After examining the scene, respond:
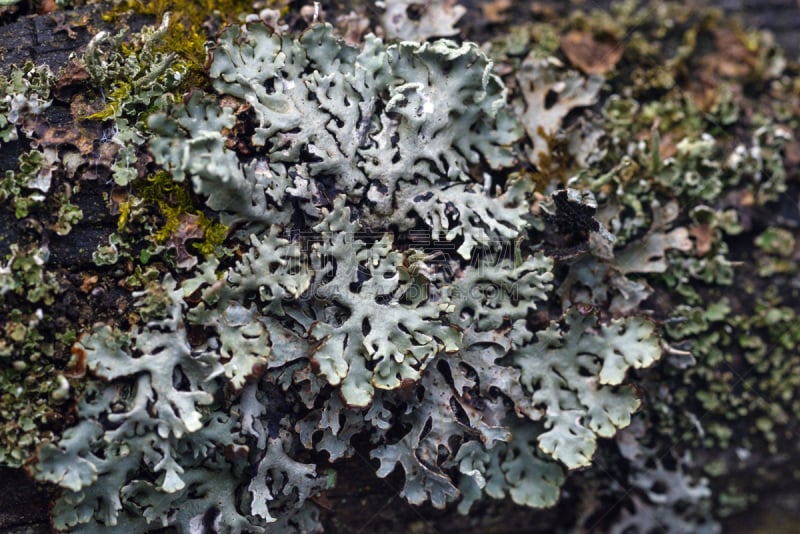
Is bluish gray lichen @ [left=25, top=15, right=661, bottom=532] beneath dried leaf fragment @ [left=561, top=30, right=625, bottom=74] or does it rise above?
beneath

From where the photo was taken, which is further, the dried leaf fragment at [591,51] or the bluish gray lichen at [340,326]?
the dried leaf fragment at [591,51]

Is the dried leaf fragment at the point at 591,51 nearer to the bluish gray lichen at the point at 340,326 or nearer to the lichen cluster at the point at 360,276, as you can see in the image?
the lichen cluster at the point at 360,276

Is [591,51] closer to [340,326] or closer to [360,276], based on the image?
[360,276]

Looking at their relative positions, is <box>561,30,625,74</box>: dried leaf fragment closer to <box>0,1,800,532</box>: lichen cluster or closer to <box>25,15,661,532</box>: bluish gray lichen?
<box>0,1,800,532</box>: lichen cluster

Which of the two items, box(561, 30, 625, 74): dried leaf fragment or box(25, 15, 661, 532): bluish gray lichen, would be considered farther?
box(561, 30, 625, 74): dried leaf fragment

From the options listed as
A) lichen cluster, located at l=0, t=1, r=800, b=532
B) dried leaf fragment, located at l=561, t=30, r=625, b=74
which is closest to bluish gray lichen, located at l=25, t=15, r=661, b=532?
lichen cluster, located at l=0, t=1, r=800, b=532

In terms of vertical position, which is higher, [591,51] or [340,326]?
[591,51]

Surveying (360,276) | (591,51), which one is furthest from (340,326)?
(591,51)

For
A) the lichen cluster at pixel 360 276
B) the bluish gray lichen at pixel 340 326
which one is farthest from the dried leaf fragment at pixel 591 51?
the bluish gray lichen at pixel 340 326

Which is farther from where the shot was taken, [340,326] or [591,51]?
[591,51]
